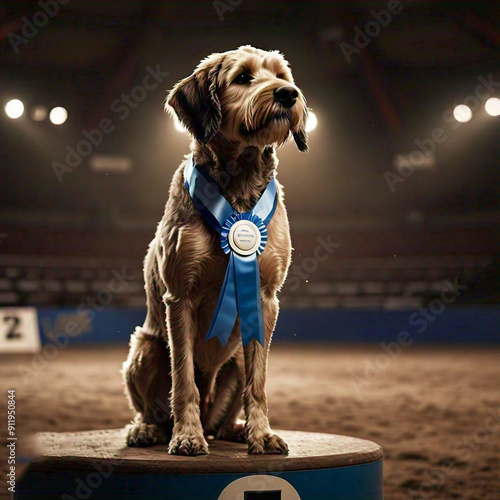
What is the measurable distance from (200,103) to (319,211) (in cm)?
1121

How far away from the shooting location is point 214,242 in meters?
2.49

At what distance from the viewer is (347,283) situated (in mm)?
12703

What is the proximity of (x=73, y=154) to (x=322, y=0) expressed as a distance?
188 inches

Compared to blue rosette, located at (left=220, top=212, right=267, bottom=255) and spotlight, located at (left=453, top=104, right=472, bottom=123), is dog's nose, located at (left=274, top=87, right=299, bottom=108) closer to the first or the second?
blue rosette, located at (left=220, top=212, right=267, bottom=255)

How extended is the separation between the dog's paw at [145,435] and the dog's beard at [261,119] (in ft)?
4.15

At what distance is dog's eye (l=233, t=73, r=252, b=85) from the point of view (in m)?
2.38

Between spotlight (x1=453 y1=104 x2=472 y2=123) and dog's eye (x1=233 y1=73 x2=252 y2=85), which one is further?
spotlight (x1=453 y1=104 x2=472 y2=123)

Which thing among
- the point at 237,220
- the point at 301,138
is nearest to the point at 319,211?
the point at 301,138

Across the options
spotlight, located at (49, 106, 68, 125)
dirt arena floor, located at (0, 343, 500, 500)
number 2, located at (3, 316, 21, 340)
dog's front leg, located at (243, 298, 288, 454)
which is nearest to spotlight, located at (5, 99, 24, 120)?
spotlight, located at (49, 106, 68, 125)

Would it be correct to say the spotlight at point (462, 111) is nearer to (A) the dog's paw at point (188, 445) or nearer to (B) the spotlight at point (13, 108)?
(B) the spotlight at point (13, 108)

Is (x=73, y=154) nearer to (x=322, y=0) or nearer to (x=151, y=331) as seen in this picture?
(x=322, y=0)

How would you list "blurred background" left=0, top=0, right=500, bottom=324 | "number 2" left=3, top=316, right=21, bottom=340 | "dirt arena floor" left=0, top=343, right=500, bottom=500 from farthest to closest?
"blurred background" left=0, top=0, right=500, bottom=324
"number 2" left=3, top=316, right=21, bottom=340
"dirt arena floor" left=0, top=343, right=500, bottom=500

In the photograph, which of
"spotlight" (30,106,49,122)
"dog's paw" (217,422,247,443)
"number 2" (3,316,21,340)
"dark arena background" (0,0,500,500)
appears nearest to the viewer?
"dog's paw" (217,422,247,443)

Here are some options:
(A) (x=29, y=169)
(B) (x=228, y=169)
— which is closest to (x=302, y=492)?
(B) (x=228, y=169)
